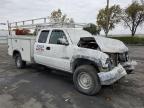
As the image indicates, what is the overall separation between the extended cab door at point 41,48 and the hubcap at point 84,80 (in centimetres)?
197

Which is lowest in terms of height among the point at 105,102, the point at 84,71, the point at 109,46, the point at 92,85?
the point at 105,102

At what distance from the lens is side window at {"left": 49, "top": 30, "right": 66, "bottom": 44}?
687 cm

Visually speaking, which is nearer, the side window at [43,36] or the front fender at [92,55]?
the front fender at [92,55]

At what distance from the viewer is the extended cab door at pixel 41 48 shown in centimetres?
747

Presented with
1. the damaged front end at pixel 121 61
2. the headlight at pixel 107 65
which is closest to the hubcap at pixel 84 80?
the headlight at pixel 107 65

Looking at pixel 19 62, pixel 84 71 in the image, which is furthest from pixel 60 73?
pixel 84 71

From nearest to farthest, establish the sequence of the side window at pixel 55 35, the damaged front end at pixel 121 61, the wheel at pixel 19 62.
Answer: the damaged front end at pixel 121 61, the side window at pixel 55 35, the wheel at pixel 19 62

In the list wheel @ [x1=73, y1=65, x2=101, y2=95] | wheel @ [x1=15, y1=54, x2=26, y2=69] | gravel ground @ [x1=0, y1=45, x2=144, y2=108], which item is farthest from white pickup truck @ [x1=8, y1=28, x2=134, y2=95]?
wheel @ [x1=15, y1=54, x2=26, y2=69]

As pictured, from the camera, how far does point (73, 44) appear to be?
6.32m

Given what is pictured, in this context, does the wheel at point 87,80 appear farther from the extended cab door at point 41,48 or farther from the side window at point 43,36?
the side window at point 43,36

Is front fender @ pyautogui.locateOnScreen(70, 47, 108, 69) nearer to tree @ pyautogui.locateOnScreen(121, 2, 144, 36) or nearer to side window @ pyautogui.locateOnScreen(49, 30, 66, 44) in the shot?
side window @ pyautogui.locateOnScreen(49, 30, 66, 44)

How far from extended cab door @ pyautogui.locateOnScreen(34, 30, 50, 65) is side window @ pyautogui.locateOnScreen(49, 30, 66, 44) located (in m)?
0.34

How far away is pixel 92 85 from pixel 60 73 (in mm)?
3196

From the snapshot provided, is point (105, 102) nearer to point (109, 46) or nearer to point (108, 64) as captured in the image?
point (108, 64)
